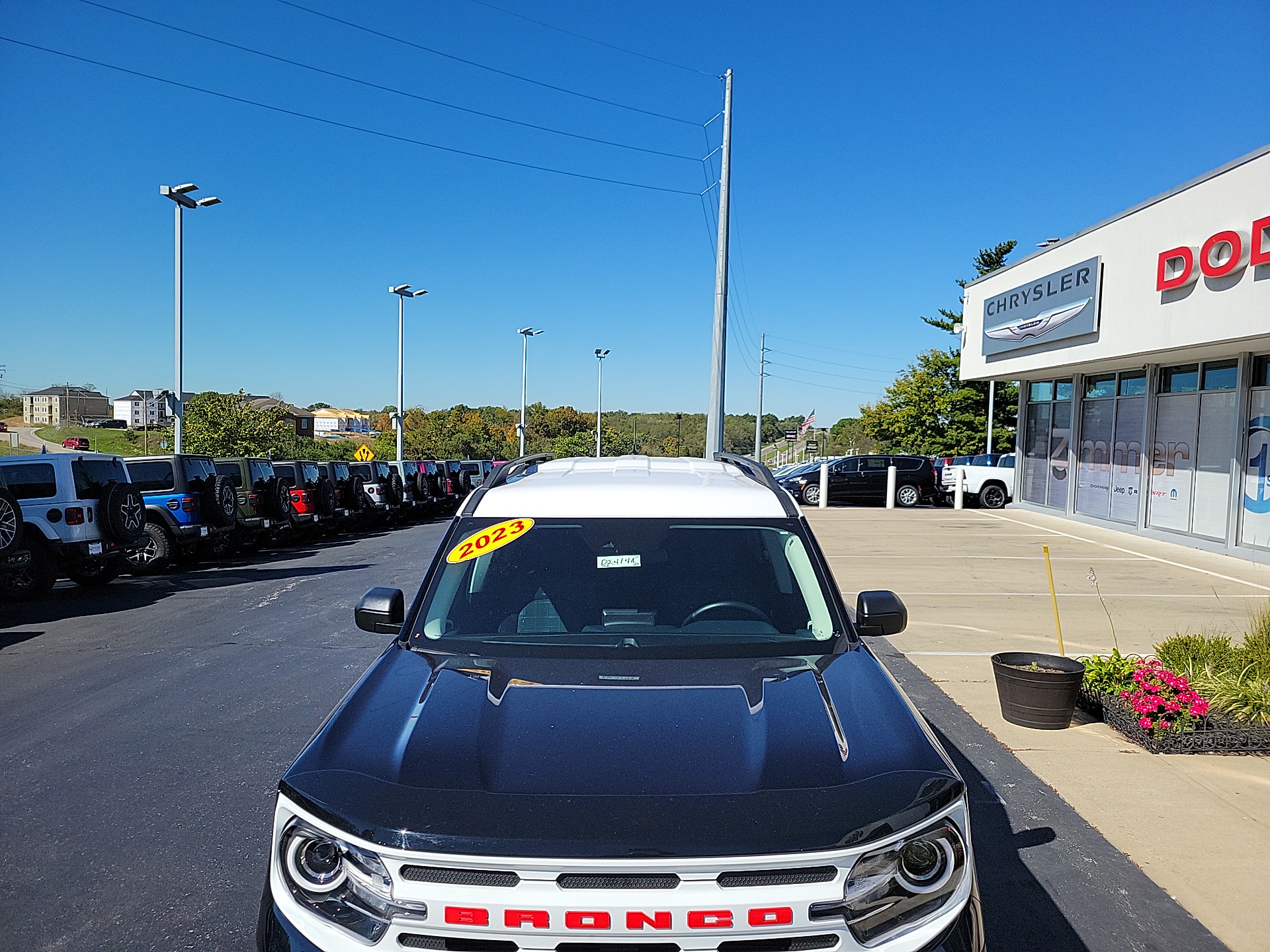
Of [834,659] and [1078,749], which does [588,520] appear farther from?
[1078,749]

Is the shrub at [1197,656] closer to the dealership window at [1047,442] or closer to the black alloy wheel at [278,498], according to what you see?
the black alloy wheel at [278,498]

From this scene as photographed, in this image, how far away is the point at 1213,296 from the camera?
14.8 metres

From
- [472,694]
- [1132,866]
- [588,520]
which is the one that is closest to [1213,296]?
[1132,866]

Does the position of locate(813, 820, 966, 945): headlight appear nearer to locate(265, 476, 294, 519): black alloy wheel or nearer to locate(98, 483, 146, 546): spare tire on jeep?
locate(98, 483, 146, 546): spare tire on jeep

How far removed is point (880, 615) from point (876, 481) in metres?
26.4

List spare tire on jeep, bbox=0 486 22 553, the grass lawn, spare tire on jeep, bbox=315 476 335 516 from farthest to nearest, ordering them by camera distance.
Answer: the grass lawn → spare tire on jeep, bbox=315 476 335 516 → spare tire on jeep, bbox=0 486 22 553

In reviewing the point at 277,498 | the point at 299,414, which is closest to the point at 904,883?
the point at 277,498

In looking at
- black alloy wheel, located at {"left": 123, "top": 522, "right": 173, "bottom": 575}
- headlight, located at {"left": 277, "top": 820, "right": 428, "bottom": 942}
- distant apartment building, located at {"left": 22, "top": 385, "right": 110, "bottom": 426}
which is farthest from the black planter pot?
distant apartment building, located at {"left": 22, "top": 385, "right": 110, "bottom": 426}

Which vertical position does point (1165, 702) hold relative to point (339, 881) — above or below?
below

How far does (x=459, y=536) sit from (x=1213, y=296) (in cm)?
1529

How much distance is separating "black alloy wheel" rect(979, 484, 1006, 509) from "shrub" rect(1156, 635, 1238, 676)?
22.4 m

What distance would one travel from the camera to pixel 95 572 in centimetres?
1274

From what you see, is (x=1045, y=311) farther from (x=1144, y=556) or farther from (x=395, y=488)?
(x=395, y=488)

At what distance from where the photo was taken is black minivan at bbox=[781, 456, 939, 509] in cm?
2900
